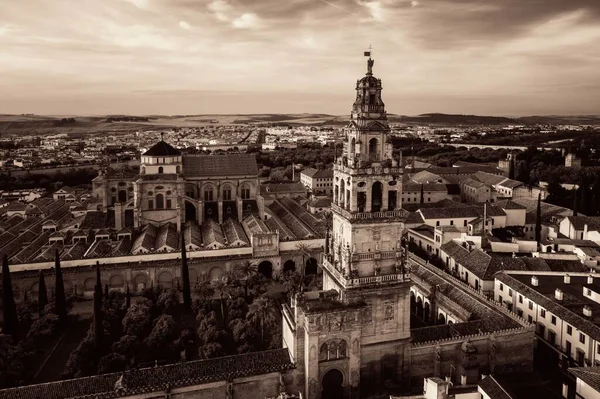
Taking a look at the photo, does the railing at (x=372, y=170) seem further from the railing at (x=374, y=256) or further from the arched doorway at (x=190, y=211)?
the arched doorway at (x=190, y=211)

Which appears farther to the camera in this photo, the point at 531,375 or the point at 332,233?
the point at 332,233

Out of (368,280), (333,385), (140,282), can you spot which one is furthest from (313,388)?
(140,282)

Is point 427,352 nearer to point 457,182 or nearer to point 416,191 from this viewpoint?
point 416,191

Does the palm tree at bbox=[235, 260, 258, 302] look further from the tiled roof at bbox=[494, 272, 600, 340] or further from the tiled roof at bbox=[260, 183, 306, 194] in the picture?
the tiled roof at bbox=[260, 183, 306, 194]

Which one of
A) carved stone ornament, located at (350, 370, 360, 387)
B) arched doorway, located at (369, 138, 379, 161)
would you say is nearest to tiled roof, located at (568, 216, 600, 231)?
arched doorway, located at (369, 138, 379, 161)

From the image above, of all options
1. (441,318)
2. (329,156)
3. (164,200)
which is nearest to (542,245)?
(441,318)

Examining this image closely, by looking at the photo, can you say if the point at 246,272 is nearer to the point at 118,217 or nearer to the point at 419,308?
the point at 419,308

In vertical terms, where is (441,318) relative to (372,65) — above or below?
below
